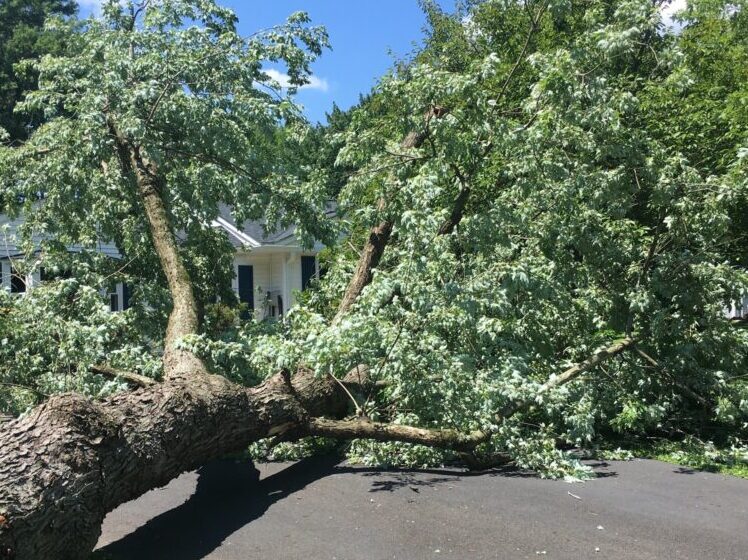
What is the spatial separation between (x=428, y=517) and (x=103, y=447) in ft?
6.97

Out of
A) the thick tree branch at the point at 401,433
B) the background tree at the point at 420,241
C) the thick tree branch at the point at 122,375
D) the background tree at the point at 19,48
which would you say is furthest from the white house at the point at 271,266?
the thick tree branch at the point at 401,433

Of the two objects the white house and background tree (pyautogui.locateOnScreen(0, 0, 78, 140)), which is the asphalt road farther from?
background tree (pyautogui.locateOnScreen(0, 0, 78, 140))

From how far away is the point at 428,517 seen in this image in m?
4.66

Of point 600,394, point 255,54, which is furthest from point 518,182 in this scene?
point 255,54

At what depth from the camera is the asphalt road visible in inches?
163

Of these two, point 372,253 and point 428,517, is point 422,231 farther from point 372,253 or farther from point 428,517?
point 428,517

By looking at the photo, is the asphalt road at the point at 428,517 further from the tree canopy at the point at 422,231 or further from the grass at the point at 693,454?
the tree canopy at the point at 422,231

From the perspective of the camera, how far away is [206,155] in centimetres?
822

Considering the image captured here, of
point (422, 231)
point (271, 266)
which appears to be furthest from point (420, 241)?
point (271, 266)

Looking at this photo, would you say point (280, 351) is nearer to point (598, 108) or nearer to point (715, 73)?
point (598, 108)

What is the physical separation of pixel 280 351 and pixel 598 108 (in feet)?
13.1

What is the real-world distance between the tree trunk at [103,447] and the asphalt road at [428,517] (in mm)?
450

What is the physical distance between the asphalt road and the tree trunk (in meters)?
0.45

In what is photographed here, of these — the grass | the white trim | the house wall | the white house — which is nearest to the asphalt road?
the grass
